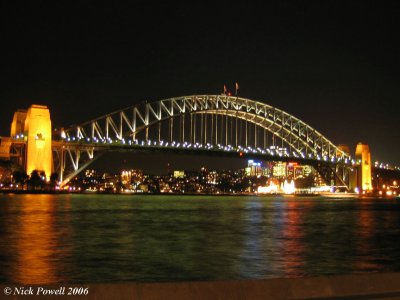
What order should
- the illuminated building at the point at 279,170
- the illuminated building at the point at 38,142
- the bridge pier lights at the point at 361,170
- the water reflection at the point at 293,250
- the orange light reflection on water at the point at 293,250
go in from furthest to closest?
the illuminated building at the point at 279,170, the bridge pier lights at the point at 361,170, the illuminated building at the point at 38,142, the orange light reflection on water at the point at 293,250, the water reflection at the point at 293,250

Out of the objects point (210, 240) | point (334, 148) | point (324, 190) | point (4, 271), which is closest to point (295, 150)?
point (334, 148)

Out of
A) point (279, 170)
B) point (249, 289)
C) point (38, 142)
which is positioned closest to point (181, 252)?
point (249, 289)

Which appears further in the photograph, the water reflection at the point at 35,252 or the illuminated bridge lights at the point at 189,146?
the illuminated bridge lights at the point at 189,146

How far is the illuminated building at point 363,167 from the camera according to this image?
327ft

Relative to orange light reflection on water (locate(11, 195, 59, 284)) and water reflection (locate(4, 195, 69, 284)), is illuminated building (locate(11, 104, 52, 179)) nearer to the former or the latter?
orange light reflection on water (locate(11, 195, 59, 284))

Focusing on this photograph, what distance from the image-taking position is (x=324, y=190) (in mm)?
109750

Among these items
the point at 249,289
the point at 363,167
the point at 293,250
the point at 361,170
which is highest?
the point at 363,167

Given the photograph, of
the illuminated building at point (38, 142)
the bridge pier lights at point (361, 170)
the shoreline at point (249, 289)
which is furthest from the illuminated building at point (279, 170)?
the shoreline at point (249, 289)

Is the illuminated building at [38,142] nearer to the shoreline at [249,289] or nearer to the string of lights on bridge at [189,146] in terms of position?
the string of lights on bridge at [189,146]

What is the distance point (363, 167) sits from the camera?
100000 mm

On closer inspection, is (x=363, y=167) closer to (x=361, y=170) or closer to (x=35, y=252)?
(x=361, y=170)

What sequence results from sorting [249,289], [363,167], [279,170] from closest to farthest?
[249,289], [363,167], [279,170]

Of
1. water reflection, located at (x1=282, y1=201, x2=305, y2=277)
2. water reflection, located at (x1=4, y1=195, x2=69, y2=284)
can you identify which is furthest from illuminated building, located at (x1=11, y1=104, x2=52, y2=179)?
water reflection, located at (x1=282, y1=201, x2=305, y2=277)

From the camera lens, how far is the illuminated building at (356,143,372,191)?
3924 inches
